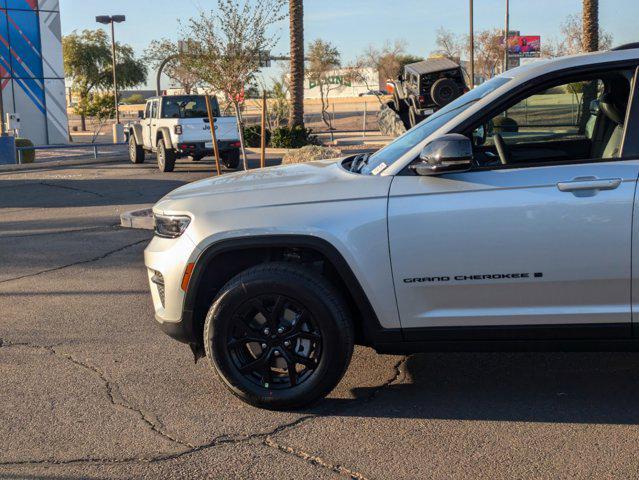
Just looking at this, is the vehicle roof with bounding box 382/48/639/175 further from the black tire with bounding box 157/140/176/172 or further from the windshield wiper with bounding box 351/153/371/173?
the black tire with bounding box 157/140/176/172

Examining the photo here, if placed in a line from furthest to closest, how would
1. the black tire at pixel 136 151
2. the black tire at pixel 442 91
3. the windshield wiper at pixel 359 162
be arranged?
the black tire at pixel 136 151 → the black tire at pixel 442 91 → the windshield wiper at pixel 359 162

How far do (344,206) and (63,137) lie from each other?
34.1 meters

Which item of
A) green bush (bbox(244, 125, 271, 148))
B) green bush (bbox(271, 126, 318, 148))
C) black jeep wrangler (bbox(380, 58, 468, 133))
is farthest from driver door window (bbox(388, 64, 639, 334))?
green bush (bbox(244, 125, 271, 148))

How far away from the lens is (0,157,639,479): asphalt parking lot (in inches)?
160

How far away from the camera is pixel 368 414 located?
471 cm

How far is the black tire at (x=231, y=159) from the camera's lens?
21656mm

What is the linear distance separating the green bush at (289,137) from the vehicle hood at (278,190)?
71.2 ft

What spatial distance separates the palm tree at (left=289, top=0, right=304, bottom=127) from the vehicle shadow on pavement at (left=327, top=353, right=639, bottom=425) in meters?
22.4

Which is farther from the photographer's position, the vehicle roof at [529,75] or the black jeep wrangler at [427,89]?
the black jeep wrangler at [427,89]

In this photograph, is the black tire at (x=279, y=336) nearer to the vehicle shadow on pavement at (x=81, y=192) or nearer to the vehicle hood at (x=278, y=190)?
the vehicle hood at (x=278, y=190)

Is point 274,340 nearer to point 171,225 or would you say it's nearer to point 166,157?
point 171,225

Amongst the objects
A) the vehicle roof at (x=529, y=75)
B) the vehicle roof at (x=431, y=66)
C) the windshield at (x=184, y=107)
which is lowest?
the vehicle roof at (x=529, y=75)

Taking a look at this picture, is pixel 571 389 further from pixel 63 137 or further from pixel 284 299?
pixel 63 137

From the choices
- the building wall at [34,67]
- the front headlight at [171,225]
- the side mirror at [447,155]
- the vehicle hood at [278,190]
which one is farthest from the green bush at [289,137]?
the side mirror at [447,155]
